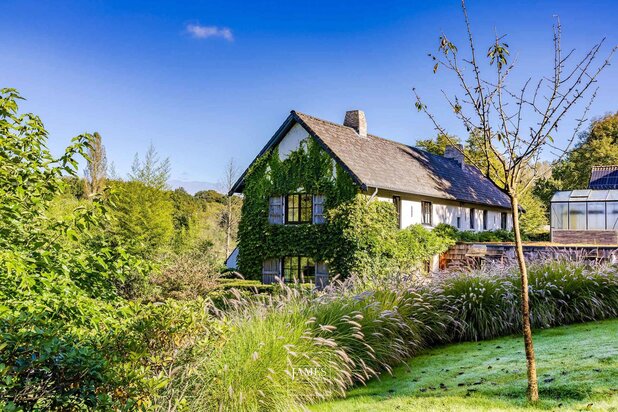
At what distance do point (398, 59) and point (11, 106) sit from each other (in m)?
12.8

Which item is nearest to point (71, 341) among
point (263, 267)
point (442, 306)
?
point (442, 306)

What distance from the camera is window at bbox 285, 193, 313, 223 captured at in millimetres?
22562

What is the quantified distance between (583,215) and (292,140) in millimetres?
17816

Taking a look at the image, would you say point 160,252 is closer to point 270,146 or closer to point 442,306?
point 270,146

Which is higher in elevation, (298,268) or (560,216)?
(560,216)

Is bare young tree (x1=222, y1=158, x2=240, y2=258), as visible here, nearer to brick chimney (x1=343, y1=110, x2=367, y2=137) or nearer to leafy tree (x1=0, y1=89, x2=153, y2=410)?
brick chimney (x1=343, y1=110, x2=367, y2=137)

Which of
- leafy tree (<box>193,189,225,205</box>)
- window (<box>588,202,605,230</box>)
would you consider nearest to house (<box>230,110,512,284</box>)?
window (<box>588,202,605,230</box>)

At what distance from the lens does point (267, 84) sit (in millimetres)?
20172

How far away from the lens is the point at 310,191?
73.3 ft

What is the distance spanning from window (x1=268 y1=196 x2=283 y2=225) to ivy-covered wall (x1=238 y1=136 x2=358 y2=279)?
196 mm

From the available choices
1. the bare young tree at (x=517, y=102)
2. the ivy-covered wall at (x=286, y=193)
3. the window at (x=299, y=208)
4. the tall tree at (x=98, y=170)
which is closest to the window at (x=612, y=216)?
the ivy-covered wall at (x=286, y=193)

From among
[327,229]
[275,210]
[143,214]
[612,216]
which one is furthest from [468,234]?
[143,214]

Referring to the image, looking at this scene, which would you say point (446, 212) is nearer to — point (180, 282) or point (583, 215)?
point (583, 215)

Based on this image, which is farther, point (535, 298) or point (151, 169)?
point (151, 169)
